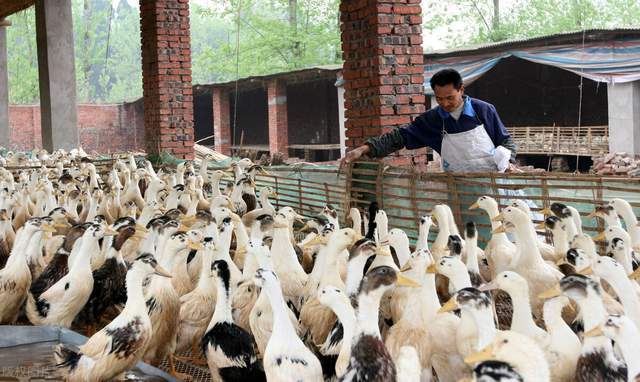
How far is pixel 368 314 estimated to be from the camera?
3594mm

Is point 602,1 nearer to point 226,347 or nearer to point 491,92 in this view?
point 491,92

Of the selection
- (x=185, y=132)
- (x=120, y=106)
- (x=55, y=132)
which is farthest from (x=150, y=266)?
(x=120, y=106)

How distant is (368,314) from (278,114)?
19.3m

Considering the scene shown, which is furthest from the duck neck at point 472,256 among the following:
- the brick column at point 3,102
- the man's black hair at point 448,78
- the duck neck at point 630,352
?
the brick column at point 3,102

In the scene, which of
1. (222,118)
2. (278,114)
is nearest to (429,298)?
(278,114)

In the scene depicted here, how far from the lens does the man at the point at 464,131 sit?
6141 mm

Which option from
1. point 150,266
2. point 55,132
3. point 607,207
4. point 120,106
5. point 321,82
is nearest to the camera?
point 150,266

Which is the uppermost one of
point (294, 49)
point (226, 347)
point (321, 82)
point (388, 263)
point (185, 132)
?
point (294, 49)

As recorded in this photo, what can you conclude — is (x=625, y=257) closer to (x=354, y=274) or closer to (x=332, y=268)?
(x=354, y=274)

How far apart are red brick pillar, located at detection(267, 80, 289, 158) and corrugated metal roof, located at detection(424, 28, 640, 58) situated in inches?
250

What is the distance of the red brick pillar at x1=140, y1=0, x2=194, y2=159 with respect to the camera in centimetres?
1241

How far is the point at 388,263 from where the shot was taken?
5.13m

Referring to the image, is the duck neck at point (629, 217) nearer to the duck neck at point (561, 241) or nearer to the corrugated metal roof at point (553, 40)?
the duck neck at point (561, 241)

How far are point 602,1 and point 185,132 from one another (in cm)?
2516
